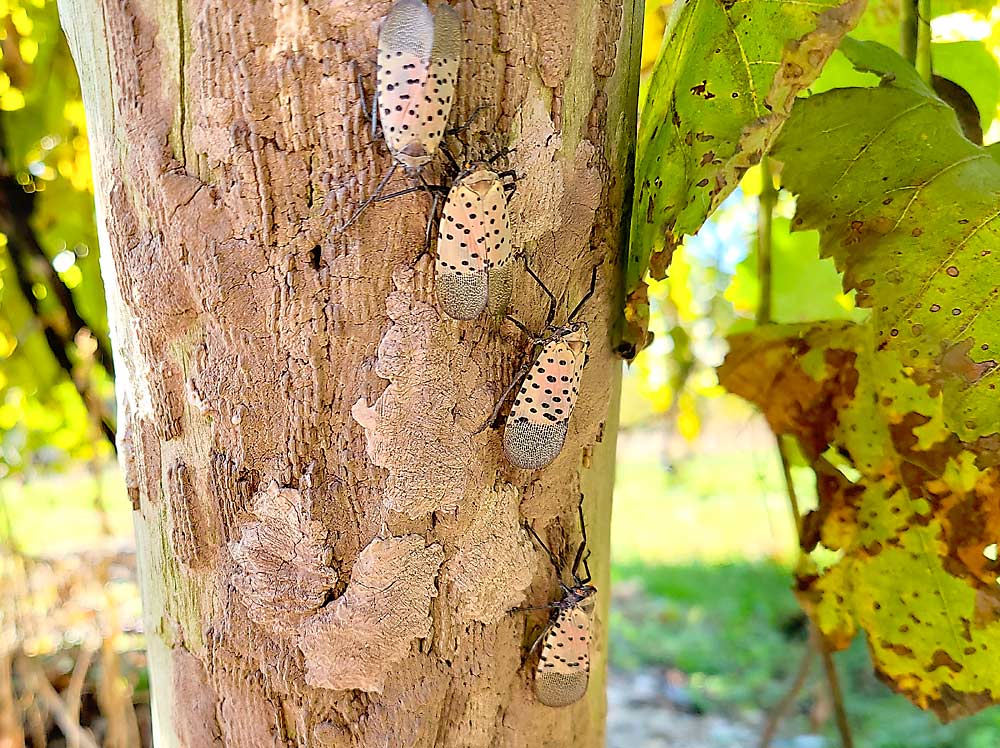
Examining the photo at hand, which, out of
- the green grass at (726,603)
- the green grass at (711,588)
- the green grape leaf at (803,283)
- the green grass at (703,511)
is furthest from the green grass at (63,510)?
the green grape leaf at (803,283)

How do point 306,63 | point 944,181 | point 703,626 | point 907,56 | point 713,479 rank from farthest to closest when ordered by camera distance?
point 713,479
point 703,626
point 907,56
point 944,181
point 306,63

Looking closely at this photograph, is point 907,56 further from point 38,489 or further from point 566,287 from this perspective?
point 38,489

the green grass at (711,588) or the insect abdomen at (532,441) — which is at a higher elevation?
the insect abdomen at (532,441)

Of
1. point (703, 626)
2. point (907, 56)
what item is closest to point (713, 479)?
point (703, 626)

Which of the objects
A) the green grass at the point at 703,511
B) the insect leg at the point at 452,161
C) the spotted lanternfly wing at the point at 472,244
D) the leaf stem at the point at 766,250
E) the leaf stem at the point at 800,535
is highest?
the insect leg at the point at 452,161

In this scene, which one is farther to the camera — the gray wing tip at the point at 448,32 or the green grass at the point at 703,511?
the green grass at the point at 703,511

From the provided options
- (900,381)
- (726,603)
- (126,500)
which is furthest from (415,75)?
(726,603)

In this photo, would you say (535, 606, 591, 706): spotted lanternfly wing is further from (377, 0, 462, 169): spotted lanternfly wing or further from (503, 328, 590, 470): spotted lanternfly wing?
(377, 0, 462, 169): spotted lanternfly wing

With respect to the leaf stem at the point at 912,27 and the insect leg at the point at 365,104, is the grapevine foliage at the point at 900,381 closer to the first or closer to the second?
the leaf stem at the point at 912,27
